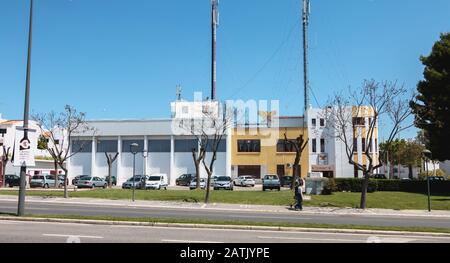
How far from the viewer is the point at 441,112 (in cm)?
4288

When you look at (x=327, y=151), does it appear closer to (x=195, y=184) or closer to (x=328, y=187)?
(x=195, y=184)

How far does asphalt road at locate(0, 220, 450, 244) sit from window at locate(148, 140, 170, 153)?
48923 millimetres

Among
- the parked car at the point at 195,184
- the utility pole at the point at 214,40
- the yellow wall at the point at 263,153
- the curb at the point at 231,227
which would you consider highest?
the utility pole at the point at 214,40

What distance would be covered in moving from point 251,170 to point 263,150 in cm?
340

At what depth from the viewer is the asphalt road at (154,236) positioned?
37.7 feet

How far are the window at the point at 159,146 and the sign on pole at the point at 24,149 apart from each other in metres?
46.2

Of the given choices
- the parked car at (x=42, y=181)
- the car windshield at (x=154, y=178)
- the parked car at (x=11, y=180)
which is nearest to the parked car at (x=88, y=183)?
the parked car at (x=42, y=181)

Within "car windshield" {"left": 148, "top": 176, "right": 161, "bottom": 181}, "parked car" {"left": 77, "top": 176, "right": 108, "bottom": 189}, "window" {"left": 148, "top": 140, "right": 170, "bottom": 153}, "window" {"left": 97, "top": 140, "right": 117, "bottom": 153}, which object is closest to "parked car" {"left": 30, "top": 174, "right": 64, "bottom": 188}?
"parked car" {"left": 77, "top": 176, "right": 108, "bottom": 189}

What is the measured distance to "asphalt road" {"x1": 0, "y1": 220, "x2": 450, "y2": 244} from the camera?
1150 centimetres

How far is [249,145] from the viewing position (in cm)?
6594

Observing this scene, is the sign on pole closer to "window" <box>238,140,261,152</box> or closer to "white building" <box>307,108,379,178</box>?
"window" <box>238,140,261,152</box>

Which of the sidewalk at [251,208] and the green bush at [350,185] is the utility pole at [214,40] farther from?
the sidewalk at [251,208]

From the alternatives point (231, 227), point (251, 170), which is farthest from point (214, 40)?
point (231, 227)
